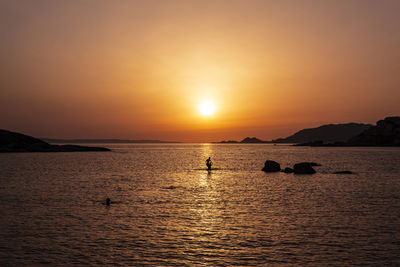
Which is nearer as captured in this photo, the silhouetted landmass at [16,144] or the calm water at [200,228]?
the calm water at [200,228]

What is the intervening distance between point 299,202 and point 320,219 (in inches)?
341

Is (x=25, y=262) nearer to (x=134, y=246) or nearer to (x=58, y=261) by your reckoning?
(x=58, y=261)

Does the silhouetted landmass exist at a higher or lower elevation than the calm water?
higher

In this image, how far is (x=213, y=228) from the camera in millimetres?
A: 24969

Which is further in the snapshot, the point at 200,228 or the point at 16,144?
the point at 16,144

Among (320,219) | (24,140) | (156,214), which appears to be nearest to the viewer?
(320,219)

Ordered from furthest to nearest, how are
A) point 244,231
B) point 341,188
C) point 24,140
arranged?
point 24,140
point 341,188
point 244,231

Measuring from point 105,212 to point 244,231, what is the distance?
14.1 m

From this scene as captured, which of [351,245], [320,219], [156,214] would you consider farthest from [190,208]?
[351,245]

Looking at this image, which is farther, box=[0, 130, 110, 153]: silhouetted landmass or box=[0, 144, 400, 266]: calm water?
box=[0, 130, 110, 153]: silhouetted landmass

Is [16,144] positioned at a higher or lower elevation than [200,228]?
higher

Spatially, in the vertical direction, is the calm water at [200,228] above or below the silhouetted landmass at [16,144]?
below

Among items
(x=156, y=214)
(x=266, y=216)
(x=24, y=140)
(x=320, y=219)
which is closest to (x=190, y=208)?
(x=156, y=214)

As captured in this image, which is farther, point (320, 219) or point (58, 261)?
point (320, 219)
